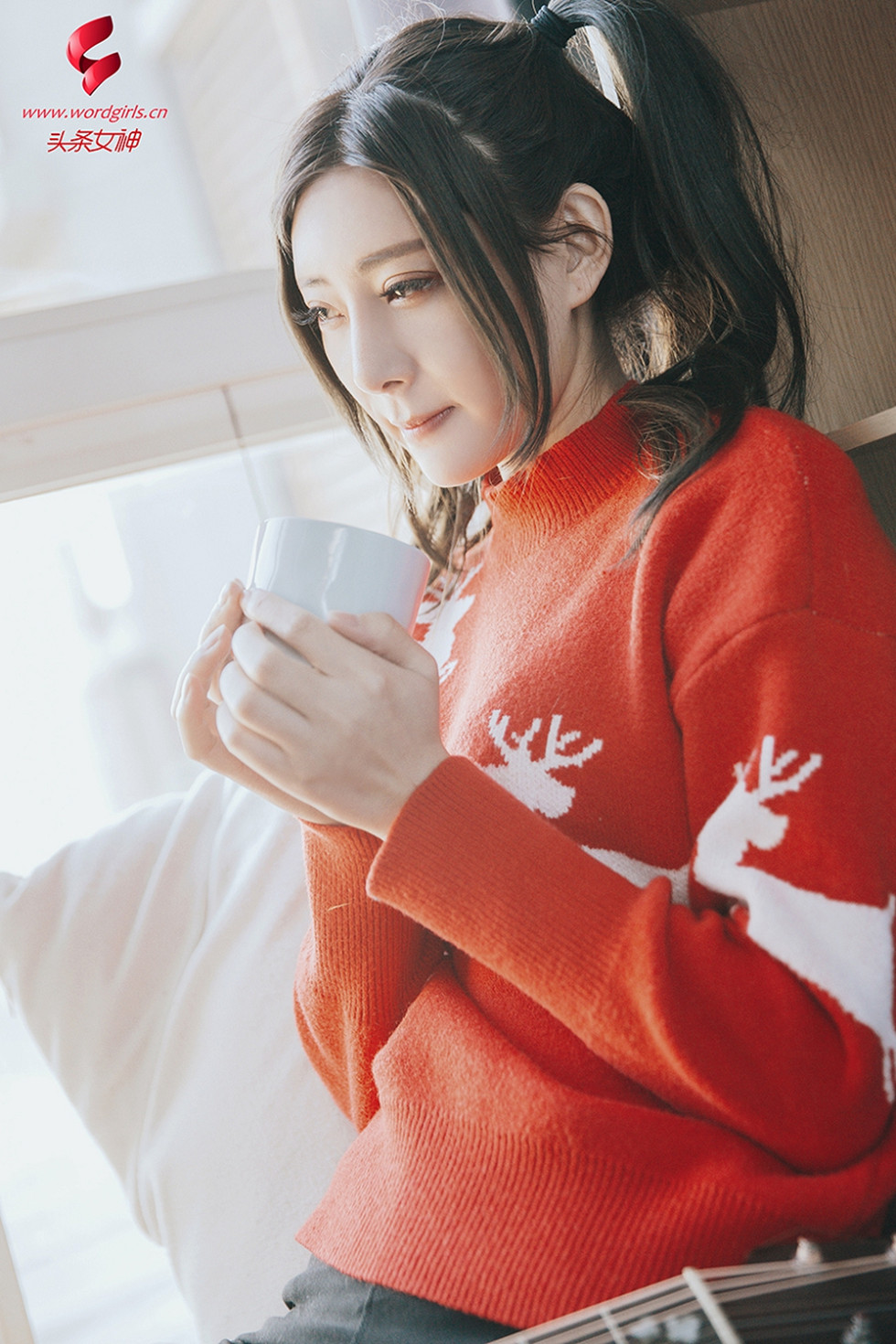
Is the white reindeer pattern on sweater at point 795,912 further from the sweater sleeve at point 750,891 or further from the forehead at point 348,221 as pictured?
the forehead at point 348,221

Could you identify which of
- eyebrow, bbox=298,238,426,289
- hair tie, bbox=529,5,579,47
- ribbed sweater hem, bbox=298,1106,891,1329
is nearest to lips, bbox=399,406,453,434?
eyebrow, bbox=298,238,426,289

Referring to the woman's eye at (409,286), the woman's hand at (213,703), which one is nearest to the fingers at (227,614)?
the woman's hand at (213,703)

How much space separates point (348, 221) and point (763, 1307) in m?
0.72

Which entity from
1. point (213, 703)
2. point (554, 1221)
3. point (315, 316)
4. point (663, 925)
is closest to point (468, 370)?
point (315, 316)

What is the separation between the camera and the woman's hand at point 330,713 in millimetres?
696

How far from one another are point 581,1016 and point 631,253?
24.0 inches

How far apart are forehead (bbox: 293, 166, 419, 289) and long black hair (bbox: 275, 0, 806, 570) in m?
0.01

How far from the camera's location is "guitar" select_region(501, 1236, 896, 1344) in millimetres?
529

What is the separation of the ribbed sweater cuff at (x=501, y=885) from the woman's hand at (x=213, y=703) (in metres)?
0.13

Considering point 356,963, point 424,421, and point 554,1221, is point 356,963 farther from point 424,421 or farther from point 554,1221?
point 424,421

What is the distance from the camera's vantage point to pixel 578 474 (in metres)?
0.91

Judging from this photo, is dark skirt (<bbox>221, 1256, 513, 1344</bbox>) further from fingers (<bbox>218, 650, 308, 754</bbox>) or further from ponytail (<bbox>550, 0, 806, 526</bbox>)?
ponytail (<bbox>550, 0, 806, 526</bbox>)

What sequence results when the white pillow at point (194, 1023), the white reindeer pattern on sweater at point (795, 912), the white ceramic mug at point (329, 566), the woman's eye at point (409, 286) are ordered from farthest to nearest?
1. the white pillow at point (194, 1023)
2. the woman's eye at point (409, 286)
3. the white ceramic mug at point (329, 566)
4. the white reindeer pattern on sweater at point (795, 912)

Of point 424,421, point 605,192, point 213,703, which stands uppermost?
point 605,192
